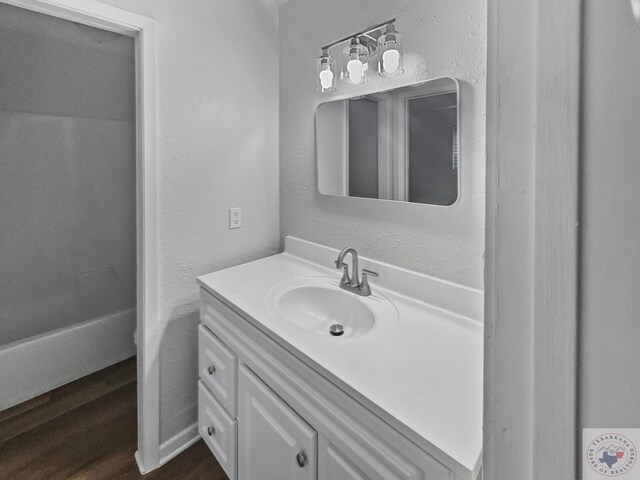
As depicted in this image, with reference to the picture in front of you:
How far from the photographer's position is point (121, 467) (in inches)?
59.8

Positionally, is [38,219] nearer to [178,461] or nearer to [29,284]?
[29,284]

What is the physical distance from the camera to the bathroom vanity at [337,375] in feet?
2.34

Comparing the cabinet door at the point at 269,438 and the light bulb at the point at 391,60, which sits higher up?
the light bulb at the point at 391,60

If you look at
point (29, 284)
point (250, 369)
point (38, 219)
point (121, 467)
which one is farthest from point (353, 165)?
point (29, 284)

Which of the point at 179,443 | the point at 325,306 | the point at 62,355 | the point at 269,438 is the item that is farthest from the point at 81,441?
the point at 325,306

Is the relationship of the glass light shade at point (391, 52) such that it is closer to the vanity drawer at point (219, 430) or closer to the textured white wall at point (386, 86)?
the textured white wall at point (386, 86)

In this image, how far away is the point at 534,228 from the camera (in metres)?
0.30

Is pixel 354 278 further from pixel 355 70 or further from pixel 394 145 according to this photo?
pixel 355 70

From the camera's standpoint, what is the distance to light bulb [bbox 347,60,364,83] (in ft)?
4.46

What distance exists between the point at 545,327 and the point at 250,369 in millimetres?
1028

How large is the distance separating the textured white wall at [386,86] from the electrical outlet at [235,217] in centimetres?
25

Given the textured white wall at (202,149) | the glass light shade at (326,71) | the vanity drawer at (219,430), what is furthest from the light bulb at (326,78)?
the vanity drawer at (219,430)

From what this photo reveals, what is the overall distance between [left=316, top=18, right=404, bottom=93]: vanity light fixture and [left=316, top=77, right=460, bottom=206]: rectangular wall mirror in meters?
0.08

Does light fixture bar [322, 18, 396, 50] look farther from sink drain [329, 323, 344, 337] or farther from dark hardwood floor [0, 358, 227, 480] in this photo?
dark hardwood floor [0, 358, 227, 480]
